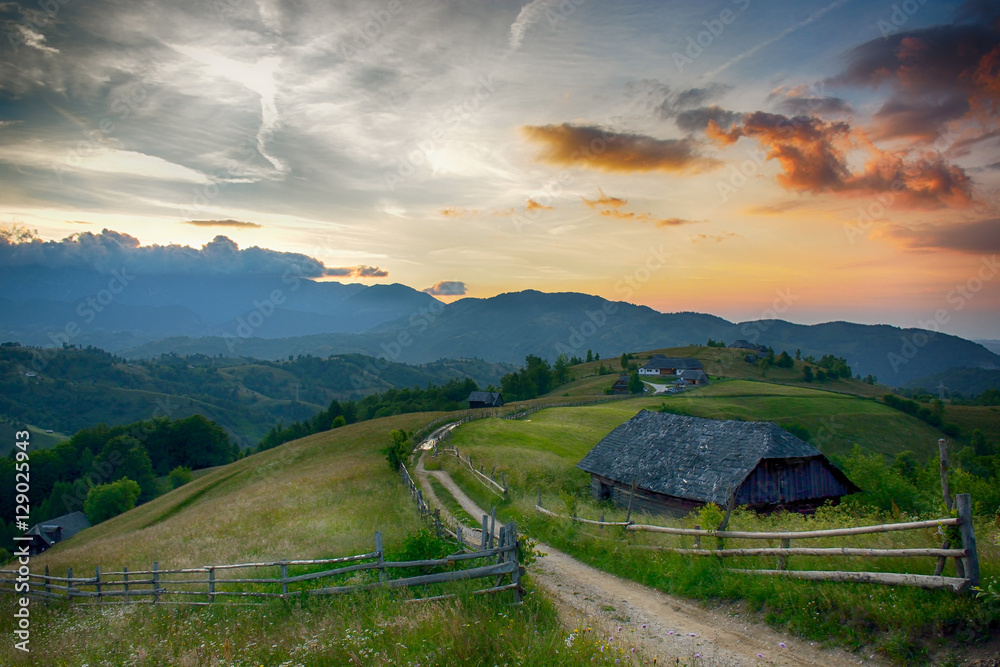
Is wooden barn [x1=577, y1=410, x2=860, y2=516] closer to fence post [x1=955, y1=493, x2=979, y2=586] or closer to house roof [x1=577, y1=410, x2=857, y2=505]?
house roof [x1=577, y1=410, x2=857, y2=505]

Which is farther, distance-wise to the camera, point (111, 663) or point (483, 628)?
point (111, 663)

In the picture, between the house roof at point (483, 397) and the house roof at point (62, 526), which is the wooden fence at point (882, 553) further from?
the house roof at point (483, 397)

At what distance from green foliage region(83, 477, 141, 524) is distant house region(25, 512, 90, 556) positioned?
1794 mm

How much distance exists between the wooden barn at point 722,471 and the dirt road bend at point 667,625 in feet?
46.1

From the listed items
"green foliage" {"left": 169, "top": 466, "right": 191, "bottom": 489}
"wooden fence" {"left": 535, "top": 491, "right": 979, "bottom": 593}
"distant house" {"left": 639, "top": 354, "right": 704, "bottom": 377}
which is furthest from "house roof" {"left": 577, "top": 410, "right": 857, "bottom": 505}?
"distant house" {"left": 639, "top": 354, "right": 704, "bottom": 377}

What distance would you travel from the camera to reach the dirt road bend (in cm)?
923

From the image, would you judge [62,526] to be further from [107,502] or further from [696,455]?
[696,455]

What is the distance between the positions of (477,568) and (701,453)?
23.2 meters

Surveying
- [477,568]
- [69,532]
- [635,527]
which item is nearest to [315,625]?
[477,568]

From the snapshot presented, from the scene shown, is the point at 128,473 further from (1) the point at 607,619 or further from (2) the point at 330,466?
(1) the point at 607,619

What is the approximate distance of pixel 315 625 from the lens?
11219 mm

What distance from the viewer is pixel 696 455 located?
30.7 metres

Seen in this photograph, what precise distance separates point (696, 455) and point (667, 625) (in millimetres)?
21105

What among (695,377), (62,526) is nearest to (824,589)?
(62,526)
